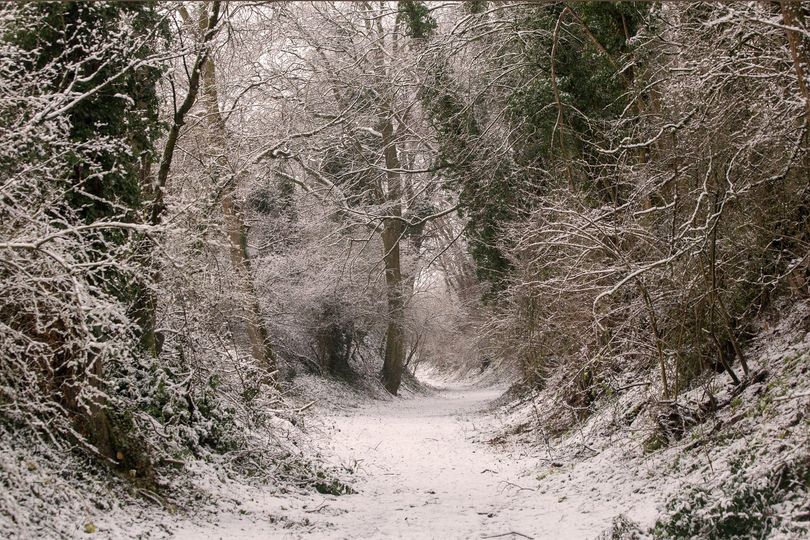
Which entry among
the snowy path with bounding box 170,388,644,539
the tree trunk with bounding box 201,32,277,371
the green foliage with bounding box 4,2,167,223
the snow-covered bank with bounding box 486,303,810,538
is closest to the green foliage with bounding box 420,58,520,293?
the tree trunk with bounding box 201,32,277,371

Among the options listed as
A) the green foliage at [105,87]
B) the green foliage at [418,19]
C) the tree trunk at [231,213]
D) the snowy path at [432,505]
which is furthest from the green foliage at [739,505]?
the green foliage at [418,19]

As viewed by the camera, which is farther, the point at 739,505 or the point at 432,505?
the point at 432,505

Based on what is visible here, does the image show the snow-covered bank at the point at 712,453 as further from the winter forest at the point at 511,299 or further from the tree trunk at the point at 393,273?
the tree trunk at the point at 393,273

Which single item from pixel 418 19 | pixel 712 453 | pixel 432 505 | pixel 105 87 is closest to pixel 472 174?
pixel 418 19

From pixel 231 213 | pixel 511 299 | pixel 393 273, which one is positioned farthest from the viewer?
pixel 393 273

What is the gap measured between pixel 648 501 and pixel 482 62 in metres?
11.3

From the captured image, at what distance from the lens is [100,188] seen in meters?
7.55

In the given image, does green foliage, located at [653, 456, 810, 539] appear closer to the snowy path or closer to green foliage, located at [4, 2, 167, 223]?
the snowy path

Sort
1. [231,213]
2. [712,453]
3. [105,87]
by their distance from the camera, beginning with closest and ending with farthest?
1. [712,453]
2. [105,87]
3. [231,213]

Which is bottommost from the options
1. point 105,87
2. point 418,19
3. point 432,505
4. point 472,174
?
point 432,505

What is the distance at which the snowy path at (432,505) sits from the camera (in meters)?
6.88

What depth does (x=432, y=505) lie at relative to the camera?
823cm

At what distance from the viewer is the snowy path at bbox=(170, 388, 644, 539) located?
6.88 meters

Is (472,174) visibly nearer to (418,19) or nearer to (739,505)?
(418,19)
